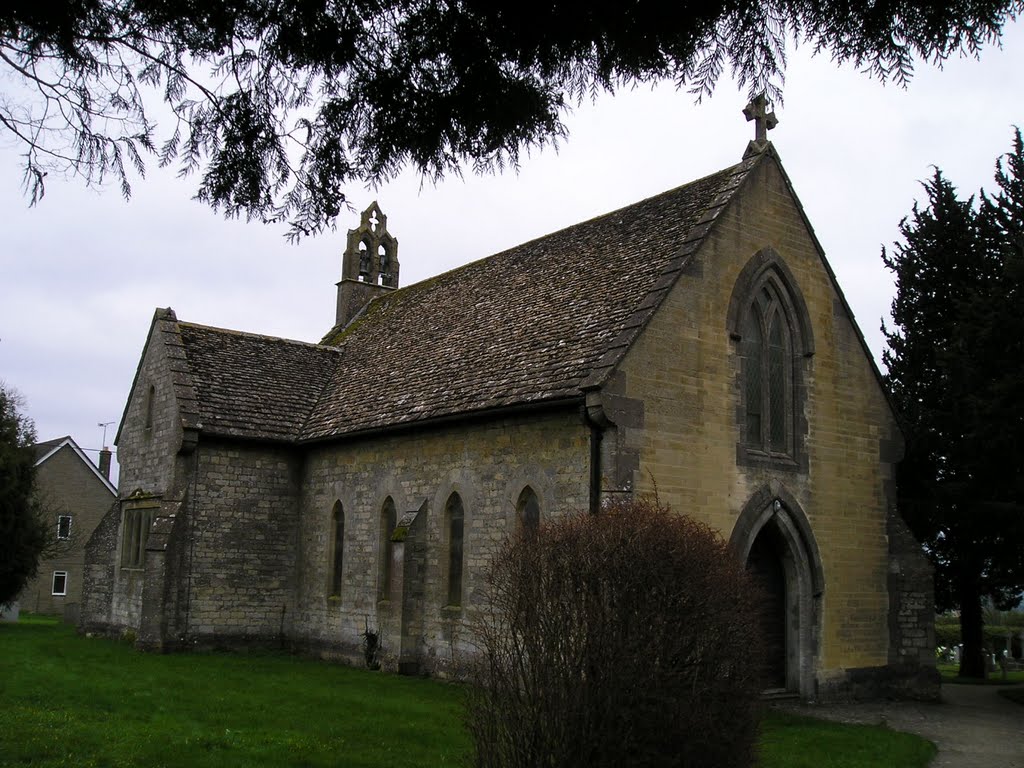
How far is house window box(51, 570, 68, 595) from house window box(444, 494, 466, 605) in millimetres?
37497

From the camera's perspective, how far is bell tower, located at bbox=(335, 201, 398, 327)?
34.3 m

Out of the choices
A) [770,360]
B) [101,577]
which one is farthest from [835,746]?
[101,577]

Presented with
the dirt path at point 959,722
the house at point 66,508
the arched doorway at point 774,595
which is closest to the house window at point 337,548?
the arched doorway at point 774,595

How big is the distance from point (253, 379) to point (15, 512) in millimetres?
10490

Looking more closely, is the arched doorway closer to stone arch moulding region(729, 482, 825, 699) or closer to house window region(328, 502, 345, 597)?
stone arch moulding region(729, 482, 825, 699)

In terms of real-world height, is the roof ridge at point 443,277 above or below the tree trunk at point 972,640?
above

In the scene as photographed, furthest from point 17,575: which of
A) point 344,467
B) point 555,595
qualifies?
point 555,595

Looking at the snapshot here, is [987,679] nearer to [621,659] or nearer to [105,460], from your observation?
[621,659]

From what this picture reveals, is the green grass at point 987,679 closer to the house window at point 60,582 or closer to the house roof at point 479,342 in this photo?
the house roof at point 479,342

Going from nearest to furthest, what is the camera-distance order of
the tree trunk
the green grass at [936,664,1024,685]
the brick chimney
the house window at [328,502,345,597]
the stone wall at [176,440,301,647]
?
the stone wall at [176,440,301,647]
the house window at [328,502,345,597]
the tree trunk
the green grass at [936,664,1024,685]
the brick chimney

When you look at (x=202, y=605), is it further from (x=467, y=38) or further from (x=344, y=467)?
(x=467, y=38)

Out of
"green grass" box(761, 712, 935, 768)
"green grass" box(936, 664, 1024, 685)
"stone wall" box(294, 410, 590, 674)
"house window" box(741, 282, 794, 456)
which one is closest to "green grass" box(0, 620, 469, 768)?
"stone wall" box(294, 410, 590, 674)

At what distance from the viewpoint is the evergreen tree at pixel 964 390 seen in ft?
64.2

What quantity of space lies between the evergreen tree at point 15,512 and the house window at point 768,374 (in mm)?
22589
